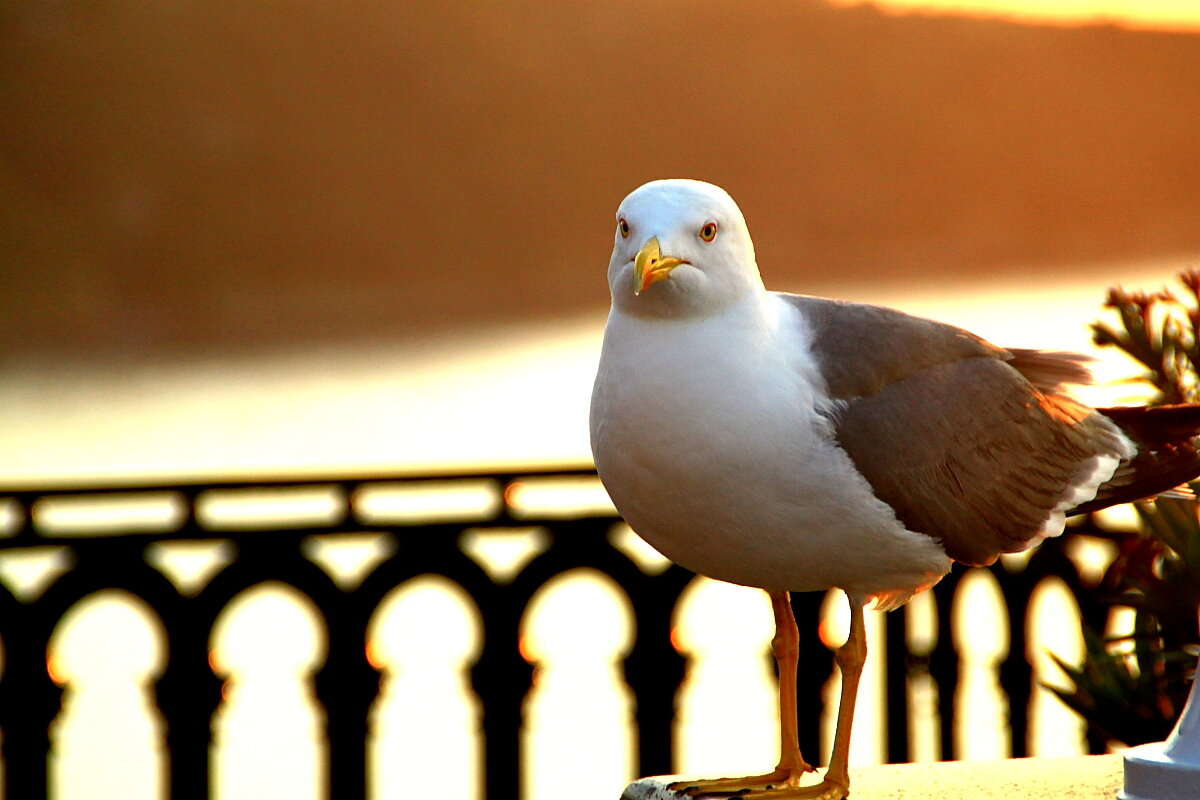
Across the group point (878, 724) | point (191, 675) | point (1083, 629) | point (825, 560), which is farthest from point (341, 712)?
point (825, 560)

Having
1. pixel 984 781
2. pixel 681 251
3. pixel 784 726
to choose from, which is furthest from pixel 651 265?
pixel 984 781

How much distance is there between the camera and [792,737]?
1.14 meters

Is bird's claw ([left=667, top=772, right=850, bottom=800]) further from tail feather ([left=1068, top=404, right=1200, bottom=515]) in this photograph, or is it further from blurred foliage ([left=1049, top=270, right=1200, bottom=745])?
blurred foliage ([left=1049, top=270, right=1200, bottom=745])

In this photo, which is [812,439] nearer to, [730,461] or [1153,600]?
[730,461]

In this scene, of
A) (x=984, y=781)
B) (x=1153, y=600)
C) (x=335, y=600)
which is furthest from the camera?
(x=335, y=600)

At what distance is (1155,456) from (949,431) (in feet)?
0.60

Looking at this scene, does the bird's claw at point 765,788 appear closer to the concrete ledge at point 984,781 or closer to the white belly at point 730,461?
the concrete ledge at point 984,781

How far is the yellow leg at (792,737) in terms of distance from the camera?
3.52ft

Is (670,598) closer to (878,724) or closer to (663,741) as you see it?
(663,741)

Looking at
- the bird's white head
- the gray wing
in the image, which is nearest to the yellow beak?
the bird's white head

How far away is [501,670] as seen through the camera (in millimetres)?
1873

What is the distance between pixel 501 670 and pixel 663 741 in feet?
0.81

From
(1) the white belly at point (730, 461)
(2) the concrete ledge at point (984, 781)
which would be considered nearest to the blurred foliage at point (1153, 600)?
(2) the concrete ledge at point (984, 781)

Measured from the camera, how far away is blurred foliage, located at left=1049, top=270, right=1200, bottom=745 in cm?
159
